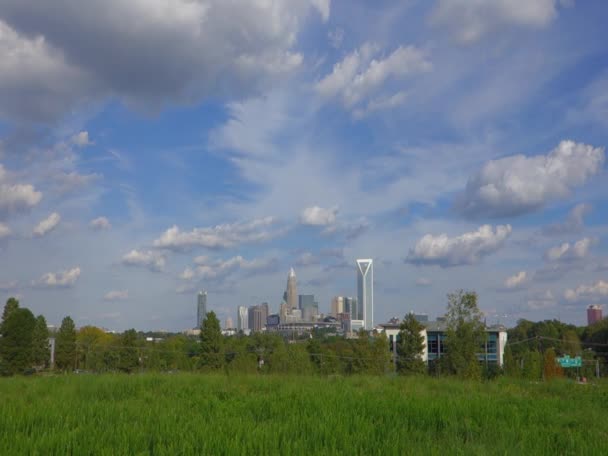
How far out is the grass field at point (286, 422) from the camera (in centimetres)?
502

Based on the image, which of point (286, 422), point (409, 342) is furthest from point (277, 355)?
point (286, 422)

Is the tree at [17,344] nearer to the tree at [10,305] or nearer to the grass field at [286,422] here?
the tree at [10,305]

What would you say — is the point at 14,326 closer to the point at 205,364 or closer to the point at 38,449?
the point at 205,364

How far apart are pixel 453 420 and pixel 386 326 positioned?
110911 millimetres

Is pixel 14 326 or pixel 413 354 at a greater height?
pixel 14 326

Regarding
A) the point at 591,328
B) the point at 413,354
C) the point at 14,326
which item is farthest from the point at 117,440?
the point at 591,328

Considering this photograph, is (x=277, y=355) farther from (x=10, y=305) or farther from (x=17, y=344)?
(x=10, y=305)

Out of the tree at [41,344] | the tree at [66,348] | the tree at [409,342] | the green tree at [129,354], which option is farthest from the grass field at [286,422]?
the tree at [66,348]

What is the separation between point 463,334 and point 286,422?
91.4 feet

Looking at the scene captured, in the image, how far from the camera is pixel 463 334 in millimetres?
31953

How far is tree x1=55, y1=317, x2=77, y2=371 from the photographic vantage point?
46.6 meters

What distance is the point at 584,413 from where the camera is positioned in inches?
309

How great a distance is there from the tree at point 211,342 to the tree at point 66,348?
1544cm

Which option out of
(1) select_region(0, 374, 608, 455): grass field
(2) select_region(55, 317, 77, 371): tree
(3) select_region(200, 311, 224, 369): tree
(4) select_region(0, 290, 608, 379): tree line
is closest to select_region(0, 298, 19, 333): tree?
(4) select_region(0, 290, 608, 379): tree line
